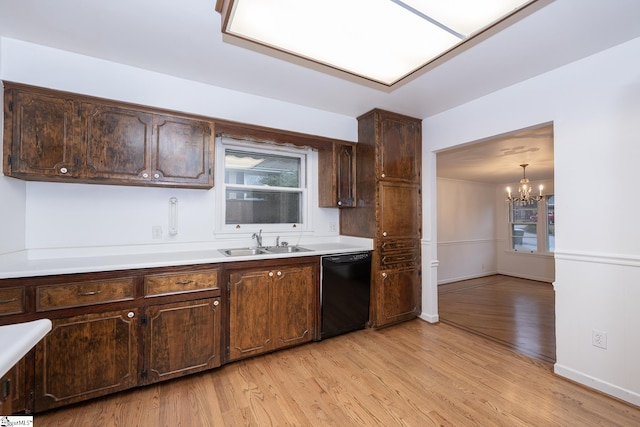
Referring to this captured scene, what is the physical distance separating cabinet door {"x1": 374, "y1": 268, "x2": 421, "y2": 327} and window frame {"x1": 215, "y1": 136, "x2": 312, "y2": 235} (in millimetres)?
1147

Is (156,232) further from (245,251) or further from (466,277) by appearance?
(466,277)

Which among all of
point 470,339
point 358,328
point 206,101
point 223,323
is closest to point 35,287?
point 223,323

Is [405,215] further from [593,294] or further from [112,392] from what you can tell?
[112,392]

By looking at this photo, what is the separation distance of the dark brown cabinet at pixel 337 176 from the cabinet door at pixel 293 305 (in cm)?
98

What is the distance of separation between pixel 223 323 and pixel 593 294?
2.94 metres

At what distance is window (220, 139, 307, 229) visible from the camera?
308cm

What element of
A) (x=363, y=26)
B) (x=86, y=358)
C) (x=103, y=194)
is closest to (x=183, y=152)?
(x=103, y=194)

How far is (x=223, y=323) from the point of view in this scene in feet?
7.84

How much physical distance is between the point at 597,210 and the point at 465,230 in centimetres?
429

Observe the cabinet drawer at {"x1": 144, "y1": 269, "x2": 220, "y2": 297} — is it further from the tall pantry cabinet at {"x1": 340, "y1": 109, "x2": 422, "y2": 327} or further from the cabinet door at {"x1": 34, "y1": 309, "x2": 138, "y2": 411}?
the tall pantry cabinet at {"x1": 340, "y1": 109, "x2": 422, "y2": 327}

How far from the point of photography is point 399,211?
3.40 m

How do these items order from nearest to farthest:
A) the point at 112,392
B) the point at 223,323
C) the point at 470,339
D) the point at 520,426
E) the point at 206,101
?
the point at 520,426 → the point at 112,392 → the point at 223,323 → the point at 206,101 → the point at 470,339

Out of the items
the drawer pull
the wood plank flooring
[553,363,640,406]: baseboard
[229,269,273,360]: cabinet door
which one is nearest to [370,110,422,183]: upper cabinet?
[229,269,273,360]: cabinet door

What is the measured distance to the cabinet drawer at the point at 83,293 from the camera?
1.81 metres
